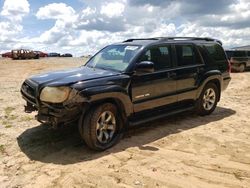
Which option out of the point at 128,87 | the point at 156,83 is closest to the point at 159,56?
the point at 156,83

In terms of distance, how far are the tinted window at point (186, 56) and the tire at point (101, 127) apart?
214cm

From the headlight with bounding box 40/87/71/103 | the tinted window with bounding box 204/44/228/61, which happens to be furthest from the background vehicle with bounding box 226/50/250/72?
the headlight with bounding box 40/87/71/103

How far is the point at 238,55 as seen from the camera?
22.2m

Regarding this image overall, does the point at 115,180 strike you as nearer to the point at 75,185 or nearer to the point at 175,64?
the point at 75,185

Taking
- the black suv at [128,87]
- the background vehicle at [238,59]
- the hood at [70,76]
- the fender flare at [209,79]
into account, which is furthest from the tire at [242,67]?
the hood at [70,76]

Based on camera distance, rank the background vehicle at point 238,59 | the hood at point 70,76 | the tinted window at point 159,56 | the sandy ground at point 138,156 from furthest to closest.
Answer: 1. the background vehicle at point 238,59
2. the tinted window at point 159,56
3. the hood at point 70,76
4. the sandy ground at point 138,156

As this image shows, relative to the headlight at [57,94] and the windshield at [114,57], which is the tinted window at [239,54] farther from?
the headlight at [57,94]

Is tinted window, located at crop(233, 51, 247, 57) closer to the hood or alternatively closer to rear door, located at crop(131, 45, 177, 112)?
rear door, located at crop(131, 45, 177, 112)

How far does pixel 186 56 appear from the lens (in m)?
7.73

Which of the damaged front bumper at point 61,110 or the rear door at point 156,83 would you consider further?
the rear door at point 156,83

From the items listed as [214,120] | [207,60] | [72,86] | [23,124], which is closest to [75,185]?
[72,86]

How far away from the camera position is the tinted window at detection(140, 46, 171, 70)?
6.82 meters

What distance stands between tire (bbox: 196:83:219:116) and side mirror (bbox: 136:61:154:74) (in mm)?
2165

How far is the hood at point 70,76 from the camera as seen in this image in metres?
5.74
